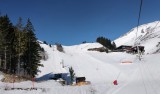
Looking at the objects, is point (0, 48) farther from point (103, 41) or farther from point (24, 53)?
point (103, 41)

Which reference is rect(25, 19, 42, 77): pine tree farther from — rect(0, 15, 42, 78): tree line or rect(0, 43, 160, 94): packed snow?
rect(0, 43, 160, 94): packed snow

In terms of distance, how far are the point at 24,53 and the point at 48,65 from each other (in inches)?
1454

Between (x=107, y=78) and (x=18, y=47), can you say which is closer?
(x=18, y=47)

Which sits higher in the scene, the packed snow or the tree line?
the tree line

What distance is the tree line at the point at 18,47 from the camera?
53.4 m

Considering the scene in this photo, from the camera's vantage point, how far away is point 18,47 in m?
53.8

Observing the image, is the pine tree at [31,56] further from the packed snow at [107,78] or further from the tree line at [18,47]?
the packed snow at [107,78]

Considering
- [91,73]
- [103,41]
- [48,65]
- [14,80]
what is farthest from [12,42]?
[103,41]

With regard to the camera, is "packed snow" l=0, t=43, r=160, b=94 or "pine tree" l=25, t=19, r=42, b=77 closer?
"packed snow" l=0, t=43, r=160, b=94

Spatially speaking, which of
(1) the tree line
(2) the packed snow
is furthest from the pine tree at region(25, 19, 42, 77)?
(2) the packed snow

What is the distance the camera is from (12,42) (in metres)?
55.7

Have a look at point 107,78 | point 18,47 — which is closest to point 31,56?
point 18,47

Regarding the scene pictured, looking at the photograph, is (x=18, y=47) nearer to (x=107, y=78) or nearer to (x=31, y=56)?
(x=31, y=56)

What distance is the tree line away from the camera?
175ft
